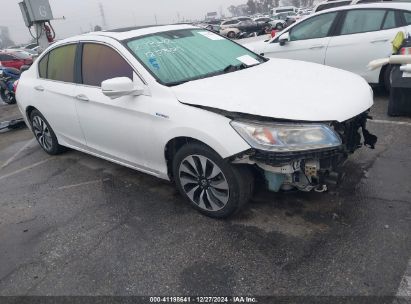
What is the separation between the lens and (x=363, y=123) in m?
3.25

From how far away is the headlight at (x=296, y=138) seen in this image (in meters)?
2.68

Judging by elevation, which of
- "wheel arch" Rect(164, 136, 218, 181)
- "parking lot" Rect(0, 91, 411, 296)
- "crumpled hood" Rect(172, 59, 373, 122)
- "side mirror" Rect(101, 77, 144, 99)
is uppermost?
"side mirror" Rect(101, 77, 144, 99)

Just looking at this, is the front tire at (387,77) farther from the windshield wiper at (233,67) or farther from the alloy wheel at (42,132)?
the alloy wheel at (42,132)

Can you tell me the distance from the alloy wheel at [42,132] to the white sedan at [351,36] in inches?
174

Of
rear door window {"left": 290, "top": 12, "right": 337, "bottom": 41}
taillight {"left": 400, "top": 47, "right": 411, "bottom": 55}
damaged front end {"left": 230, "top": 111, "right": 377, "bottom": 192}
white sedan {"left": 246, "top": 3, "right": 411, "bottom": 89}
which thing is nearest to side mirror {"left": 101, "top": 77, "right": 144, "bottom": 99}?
damaged front end {"left": 230, "top": 111, "right": 377, "bottom": 192}

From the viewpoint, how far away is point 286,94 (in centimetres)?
290

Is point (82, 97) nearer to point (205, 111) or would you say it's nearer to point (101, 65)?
point (101, 65)

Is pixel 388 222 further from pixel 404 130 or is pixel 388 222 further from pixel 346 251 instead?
pixel 404 130

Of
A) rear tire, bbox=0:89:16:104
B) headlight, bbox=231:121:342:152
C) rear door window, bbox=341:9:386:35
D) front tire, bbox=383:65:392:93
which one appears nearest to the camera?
headlight, bbox=231:121:342:152

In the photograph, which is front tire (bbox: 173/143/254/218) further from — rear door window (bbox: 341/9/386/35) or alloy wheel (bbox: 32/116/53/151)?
rear door window (bbox: 341/9/386/35)

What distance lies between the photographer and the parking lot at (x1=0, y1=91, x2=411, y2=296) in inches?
99.7

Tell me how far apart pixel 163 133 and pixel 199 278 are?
1269 millimetres

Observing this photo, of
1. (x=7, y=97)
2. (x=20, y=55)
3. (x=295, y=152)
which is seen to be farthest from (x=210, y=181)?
(x=20, y=55)

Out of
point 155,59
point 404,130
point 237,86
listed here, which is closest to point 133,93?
point 155,59
